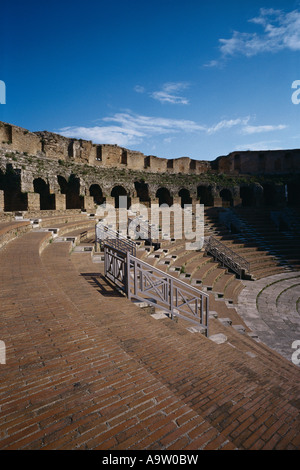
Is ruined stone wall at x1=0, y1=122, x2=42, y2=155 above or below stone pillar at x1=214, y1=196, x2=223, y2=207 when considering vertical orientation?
above

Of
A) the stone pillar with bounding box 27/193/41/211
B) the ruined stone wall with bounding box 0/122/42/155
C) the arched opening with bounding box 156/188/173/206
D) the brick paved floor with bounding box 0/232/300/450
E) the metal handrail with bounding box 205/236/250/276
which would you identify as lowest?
the metal handrail with bounding box 205/236/250/276

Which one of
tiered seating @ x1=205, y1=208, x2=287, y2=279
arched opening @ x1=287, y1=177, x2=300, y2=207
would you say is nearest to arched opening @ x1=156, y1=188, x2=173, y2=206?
tiered seating @ x1=205, y1=208, x2=287, y2=279

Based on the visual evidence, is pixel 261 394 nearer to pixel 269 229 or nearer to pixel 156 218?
pixel 156 218

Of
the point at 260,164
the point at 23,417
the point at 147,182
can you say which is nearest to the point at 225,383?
the point at 23,417

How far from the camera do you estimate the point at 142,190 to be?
25.0 m

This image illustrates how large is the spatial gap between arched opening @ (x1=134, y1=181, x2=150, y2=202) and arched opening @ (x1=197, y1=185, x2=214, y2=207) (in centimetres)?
638

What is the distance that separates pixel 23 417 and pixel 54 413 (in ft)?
0.82

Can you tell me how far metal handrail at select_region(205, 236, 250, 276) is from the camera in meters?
13.1

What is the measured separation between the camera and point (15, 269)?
561 centimetres

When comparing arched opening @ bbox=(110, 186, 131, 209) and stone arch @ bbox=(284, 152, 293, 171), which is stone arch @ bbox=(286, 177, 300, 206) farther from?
arched opening @ bbox=(110, 186, 131, 209)

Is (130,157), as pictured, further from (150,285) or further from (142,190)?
(150,285)

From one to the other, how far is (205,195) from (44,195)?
657 inches

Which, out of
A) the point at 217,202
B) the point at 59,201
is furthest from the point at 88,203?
the point at 217,202

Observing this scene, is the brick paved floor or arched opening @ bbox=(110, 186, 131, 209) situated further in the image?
arched opening @ bbox=(110, 186, 131, 209)
